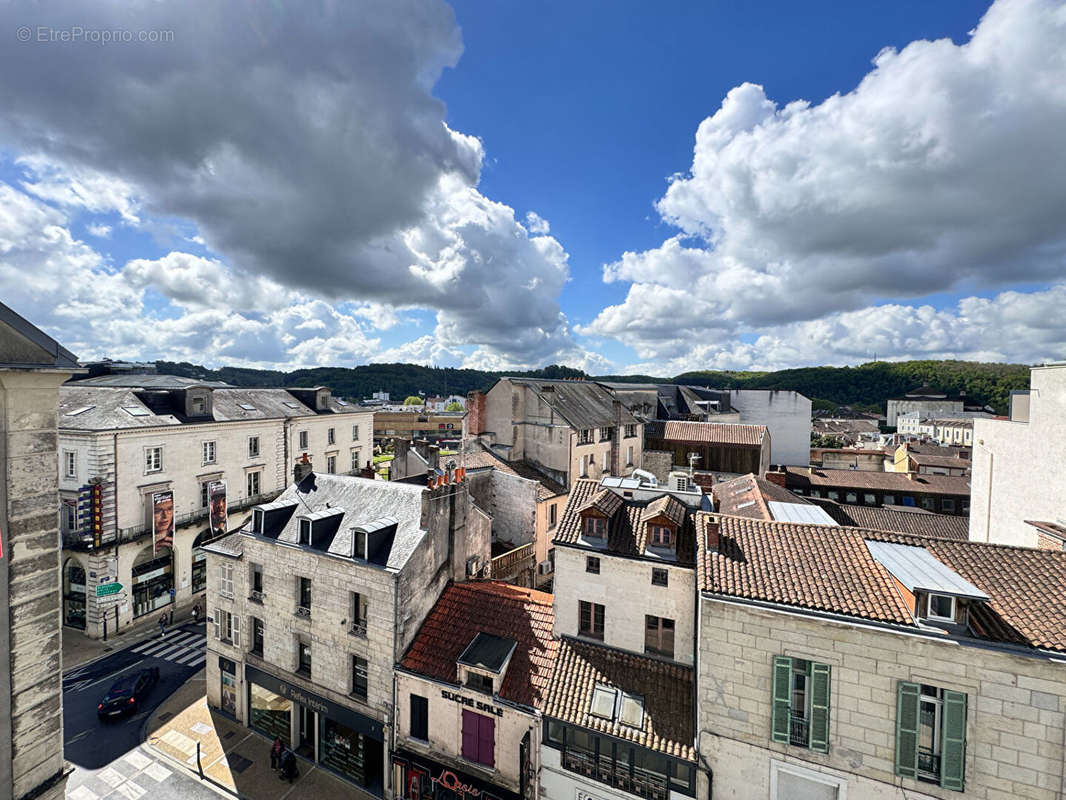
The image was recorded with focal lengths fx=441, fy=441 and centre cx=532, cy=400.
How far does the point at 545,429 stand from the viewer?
37594 mm

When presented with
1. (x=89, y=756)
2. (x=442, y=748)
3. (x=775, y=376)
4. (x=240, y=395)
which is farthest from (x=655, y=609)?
(x=775, y=376)

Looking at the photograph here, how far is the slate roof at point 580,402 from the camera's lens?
38.6 m

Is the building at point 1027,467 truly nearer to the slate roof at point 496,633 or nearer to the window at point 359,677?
the slate roof at point 496,633

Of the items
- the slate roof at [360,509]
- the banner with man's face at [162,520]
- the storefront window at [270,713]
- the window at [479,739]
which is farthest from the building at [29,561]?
the banner with man's face at [162,520]

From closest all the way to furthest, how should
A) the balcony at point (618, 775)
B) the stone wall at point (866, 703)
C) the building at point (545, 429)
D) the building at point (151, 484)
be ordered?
the stone wall at point (866, 703) < the balcony at point (618, 775) < the building at point (151, 484) < the building at point (545, 429)

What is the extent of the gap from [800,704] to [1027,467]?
18208 mm

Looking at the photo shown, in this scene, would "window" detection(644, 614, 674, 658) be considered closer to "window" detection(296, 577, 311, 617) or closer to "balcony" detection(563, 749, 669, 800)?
"balcony" detection(563, 749, 669, 800)

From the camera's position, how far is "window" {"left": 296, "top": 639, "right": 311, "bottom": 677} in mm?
19859

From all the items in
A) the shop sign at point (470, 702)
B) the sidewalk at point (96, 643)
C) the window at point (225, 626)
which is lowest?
the sidewalk at point (96, 643)

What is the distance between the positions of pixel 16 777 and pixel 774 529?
2091 centimetres

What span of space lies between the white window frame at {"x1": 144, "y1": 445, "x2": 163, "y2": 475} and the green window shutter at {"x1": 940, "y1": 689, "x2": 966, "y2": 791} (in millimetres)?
41091

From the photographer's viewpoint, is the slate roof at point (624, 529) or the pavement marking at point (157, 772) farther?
the pavement marking at point (157, 772)

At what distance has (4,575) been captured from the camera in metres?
9.45

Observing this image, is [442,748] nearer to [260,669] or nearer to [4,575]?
[260,669]
